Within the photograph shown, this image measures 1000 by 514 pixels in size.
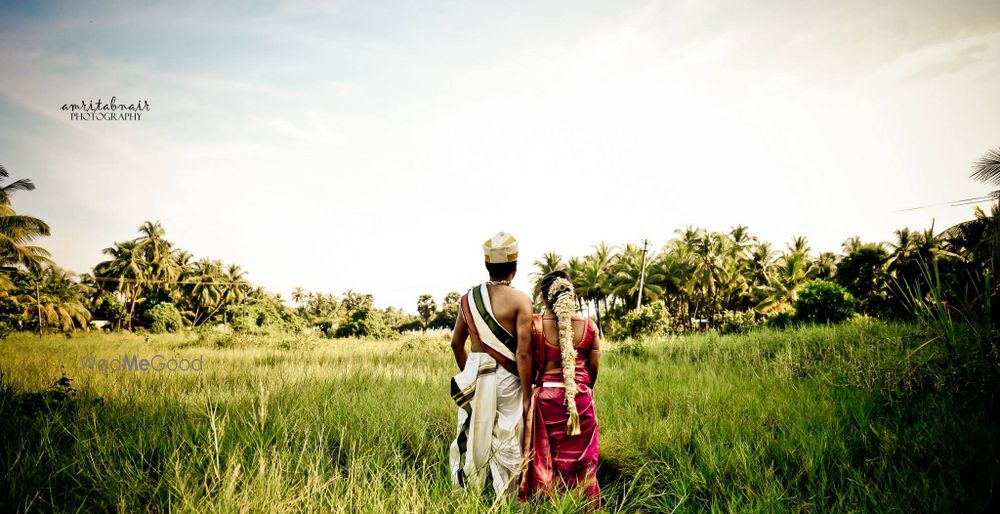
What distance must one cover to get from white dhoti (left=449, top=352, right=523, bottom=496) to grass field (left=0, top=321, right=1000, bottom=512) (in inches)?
6.6

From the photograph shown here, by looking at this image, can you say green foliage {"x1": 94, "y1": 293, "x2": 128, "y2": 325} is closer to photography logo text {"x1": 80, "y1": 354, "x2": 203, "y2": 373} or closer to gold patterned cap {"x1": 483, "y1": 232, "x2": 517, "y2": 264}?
photography logo text {"x1": 80, "y1": 354, "x2": 203, "y2": 373}

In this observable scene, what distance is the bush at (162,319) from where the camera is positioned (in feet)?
87.4

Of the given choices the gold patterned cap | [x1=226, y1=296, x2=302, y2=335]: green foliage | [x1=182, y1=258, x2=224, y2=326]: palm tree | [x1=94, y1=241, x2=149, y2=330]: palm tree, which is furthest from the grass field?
[x1=182, y1=258, x2=224, y2=326]: palm tree

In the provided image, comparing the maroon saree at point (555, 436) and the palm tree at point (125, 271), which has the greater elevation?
the palm tree at point (125, 271)

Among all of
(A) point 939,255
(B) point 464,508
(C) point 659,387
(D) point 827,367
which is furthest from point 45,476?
(A) point 939,255

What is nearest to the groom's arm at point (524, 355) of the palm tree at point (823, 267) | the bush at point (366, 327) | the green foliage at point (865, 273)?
the bush at point (366, 327)

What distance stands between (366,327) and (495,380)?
77.0 feet

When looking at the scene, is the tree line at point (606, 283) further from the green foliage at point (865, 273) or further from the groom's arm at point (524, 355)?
the groom's arm at point (524, 355)

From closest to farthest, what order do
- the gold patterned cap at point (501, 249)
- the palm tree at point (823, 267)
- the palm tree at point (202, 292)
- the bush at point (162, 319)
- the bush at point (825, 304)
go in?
1. the gold patterned cap at point (501, 249)
2. the bush at point (825, 304)
3. the bush at point (162, 319)
4. the palm tree at point (823, 267)
5. the palm tree at point (202, 292)

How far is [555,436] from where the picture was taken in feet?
9.11

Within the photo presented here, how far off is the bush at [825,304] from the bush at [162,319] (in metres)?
37.2

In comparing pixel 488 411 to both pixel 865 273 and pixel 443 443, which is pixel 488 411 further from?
pixel 865 273

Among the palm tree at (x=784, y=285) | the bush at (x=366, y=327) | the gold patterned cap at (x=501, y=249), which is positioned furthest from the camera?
the palm tree at (x=784, y=285)

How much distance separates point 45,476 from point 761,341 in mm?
12481
